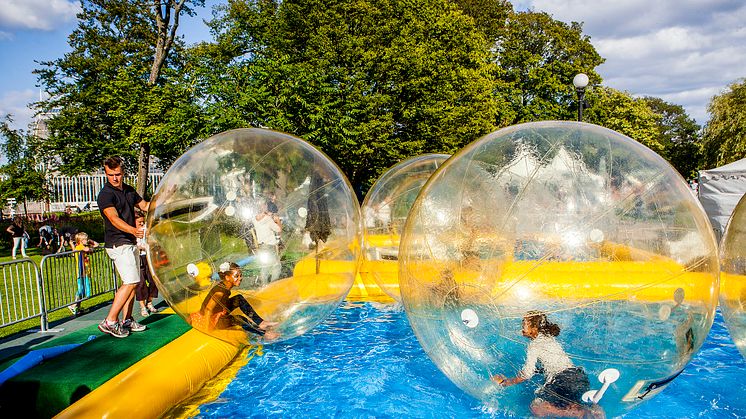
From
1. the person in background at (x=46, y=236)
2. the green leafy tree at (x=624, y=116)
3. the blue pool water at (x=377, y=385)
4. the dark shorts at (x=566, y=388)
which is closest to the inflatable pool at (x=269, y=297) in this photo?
the blue pool water at (x=377, y=385)

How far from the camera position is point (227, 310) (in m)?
4.32

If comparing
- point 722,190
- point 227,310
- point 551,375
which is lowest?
point 551,375

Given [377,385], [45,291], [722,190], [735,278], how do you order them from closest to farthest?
[735,278], [377,385], [45,291], [722,190]

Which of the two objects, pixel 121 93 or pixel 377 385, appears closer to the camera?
pixel 377 385

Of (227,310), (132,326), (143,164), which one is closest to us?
(227,310)

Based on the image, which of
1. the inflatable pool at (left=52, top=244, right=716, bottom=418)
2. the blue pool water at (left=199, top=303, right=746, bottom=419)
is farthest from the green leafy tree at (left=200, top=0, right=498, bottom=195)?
the inflatable pool at (left=52, top=244, right=716, bottom=418)

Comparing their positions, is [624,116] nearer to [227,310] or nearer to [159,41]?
[159,41]

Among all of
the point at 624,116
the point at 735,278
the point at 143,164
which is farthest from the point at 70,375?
the point at 624,116

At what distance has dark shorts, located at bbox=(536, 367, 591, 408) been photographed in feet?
10.0

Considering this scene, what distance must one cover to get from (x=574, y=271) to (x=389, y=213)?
4.54 m

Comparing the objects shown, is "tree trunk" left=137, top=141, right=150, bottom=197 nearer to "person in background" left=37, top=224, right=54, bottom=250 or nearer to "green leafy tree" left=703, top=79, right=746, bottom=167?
"person in background" left=37, top=224, right=54, bottom=250

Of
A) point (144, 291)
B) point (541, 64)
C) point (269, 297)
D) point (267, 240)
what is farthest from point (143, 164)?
point (541, 64)

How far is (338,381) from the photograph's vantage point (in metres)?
5.67

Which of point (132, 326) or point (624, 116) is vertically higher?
point (624, 116)
